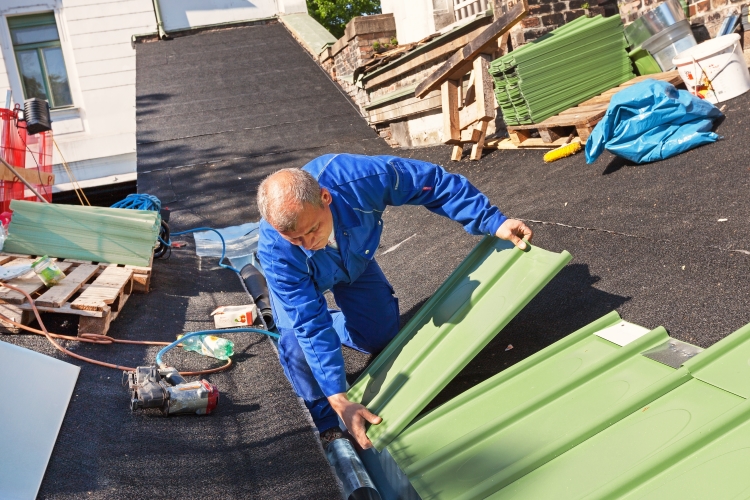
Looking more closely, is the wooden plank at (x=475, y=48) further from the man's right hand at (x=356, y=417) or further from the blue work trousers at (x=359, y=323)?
the man's right hand at (x=356, y=417)

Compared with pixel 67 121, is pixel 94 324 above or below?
below

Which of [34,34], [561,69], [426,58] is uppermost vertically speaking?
[34,34]

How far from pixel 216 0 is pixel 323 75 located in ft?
21.9

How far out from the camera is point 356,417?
9.68 feet

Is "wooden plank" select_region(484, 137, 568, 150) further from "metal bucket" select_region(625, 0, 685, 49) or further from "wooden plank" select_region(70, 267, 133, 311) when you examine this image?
"wooden plank" select_region(70, 267, 133, 311)

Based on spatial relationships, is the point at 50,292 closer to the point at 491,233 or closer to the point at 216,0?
the point at 491,233

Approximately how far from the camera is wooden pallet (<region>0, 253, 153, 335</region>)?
407 centimetres

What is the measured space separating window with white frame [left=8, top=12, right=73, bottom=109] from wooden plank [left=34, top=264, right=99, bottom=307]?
561 inches

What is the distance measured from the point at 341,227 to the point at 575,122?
9.92 ft

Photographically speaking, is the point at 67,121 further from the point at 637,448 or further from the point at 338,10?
the point at 637,448

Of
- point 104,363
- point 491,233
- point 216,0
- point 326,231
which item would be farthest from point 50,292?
point 216,0

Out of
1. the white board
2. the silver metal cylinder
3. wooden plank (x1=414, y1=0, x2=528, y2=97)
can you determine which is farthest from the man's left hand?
wooden plank (x1=414, y1=0, x2=528, y2=97)

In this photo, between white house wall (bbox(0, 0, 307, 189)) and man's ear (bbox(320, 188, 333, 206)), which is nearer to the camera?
man's ear (bbox(320, 188, 333, 206))

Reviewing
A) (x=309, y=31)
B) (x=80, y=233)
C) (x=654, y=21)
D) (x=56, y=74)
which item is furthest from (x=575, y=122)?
(x=56, y=74)
